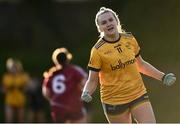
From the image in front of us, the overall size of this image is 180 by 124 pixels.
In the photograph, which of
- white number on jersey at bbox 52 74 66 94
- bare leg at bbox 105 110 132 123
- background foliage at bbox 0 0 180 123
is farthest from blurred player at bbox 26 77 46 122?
bare leg at bbox 105 110 132 123

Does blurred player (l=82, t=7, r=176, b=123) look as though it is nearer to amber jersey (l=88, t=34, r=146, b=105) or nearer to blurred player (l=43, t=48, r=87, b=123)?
amber jersey (l=88, t=34, r=146, b=105)

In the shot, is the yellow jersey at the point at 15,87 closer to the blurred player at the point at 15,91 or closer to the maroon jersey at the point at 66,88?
the blurred player at the point at 15,91

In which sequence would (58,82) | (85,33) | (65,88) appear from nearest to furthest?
(58,82)
(65,88)
(85,33)

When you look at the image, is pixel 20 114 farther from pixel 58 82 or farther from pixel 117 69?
pixel 117 69

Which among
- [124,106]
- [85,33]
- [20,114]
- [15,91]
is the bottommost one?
[20,114]

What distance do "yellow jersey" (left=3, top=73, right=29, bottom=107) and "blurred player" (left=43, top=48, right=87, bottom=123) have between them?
21.7ft

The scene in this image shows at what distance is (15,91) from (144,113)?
12.0 m

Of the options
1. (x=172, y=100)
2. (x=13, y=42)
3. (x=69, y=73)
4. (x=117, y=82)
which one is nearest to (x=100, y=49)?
(x=117, y=82)

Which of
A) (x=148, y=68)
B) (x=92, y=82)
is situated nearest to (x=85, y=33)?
(x=148, y=68)

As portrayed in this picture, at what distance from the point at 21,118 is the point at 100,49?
1248cm

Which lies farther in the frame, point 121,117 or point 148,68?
point 148,68

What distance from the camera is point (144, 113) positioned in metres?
9.55

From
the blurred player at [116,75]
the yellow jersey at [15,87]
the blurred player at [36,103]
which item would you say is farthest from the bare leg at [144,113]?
the blurred player at [36,103]

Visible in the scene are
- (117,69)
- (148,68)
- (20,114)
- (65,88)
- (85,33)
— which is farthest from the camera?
(85,33)
